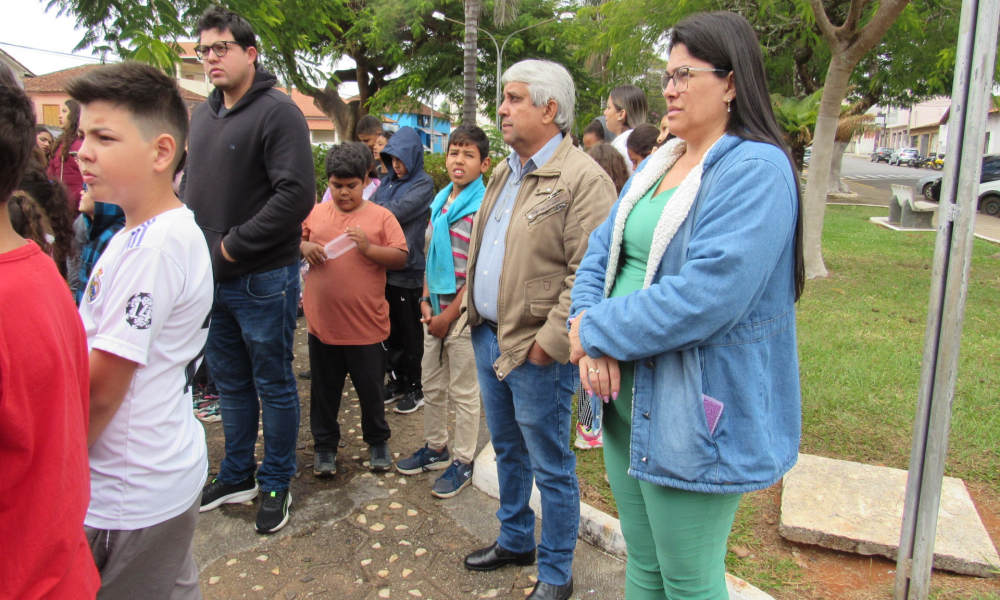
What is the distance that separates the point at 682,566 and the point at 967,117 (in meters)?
1.72

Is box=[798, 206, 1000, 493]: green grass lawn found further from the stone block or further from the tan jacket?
the tan jacket

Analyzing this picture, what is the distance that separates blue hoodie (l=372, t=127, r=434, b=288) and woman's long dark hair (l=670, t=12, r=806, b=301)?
10.2ft

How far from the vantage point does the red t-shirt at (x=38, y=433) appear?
45.5 inches

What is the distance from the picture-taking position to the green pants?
1821 millimetres

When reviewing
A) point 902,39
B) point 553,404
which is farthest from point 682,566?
point 902,39

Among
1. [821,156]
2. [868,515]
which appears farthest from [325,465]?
[821,156]

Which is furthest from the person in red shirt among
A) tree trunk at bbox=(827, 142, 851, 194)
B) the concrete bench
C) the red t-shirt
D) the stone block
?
tree trunk at bbox=(827, 142, 851, 194)

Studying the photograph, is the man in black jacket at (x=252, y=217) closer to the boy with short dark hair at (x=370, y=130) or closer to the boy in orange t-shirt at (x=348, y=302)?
the boy in orange t-shirt at (x=348, y=302)

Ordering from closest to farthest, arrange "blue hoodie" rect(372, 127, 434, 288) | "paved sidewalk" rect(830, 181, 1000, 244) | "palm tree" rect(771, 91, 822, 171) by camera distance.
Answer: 1. "blue hoodie" rect(372, 127, 434, 288)
2. "paved sidewalk" rect(830, 181, 1000, 244)
3. "palm tree" rect(771, 91, 822, 171)

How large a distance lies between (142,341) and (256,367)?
158 cm

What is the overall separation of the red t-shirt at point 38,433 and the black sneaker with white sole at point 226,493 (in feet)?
7.23

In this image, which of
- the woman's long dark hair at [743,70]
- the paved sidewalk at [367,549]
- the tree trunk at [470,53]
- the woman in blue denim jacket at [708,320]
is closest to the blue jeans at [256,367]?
the paved sidewalk at [367,549]

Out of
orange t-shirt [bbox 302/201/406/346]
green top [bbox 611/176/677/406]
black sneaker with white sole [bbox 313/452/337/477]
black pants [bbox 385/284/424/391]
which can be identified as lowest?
black sneaker with white sole [bbox 313/452/337/477]

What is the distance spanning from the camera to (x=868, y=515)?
10.2ft
